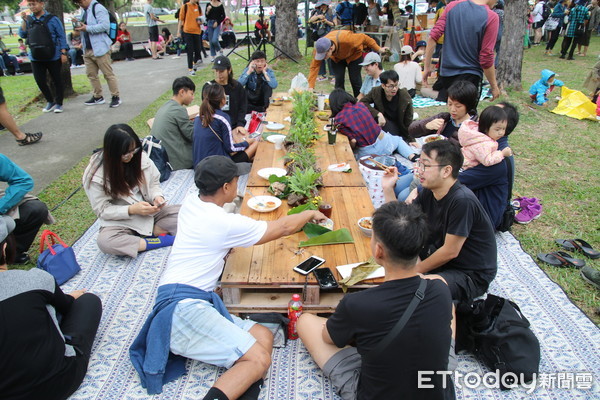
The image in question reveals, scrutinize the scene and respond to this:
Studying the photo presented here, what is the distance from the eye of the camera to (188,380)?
282cm

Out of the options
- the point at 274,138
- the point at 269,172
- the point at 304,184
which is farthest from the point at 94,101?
the point at 304,184

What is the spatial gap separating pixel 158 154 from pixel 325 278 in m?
3.68

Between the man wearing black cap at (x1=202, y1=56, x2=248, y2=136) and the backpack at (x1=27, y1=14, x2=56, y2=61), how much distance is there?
3655 millimetres

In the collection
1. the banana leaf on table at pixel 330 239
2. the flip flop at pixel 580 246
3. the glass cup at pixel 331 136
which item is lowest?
the flip flop at pixel 580 246

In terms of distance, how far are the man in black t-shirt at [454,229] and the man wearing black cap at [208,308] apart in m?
1.16

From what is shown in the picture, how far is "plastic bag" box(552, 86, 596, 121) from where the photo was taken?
8344 millimetres

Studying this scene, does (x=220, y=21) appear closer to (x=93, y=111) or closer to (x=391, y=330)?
(x=93, y=111)

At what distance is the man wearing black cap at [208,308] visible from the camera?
265cm

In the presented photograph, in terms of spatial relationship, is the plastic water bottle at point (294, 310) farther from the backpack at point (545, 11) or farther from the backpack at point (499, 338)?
the backpack at point (545, 11)

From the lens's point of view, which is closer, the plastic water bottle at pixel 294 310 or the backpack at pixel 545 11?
the plastic water bottle at pixel 294 310

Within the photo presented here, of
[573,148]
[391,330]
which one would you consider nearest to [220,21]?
[573,148]

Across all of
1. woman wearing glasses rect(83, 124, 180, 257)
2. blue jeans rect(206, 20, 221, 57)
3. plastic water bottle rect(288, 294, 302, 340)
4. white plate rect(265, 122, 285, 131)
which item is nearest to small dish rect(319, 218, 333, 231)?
plastic water bottle rect(288, 294, 302, 340)

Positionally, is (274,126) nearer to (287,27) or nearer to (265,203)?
(265,203)

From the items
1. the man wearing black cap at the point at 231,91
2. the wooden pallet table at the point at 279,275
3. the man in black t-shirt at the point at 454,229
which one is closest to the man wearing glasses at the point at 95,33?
the man wearing black cap at the point at 231,91
